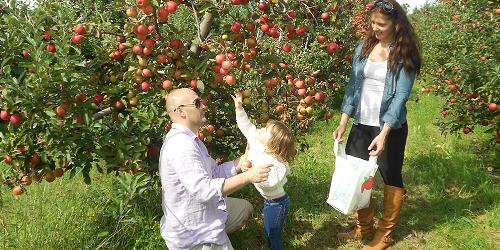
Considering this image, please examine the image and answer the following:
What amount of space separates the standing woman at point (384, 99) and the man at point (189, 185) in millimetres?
1193

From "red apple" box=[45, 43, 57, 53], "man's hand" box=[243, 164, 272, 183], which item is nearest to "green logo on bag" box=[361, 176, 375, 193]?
"man's hand" box=[243, 164, 272, 183]

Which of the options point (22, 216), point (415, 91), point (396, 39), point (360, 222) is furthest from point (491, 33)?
point (415, 91)

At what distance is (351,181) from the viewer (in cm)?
302

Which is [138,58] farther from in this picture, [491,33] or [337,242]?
[491,33]

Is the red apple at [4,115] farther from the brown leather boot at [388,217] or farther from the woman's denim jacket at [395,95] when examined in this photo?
the brown leather boot at [388,217]

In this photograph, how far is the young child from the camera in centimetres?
289

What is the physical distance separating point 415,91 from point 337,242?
7.86 metres

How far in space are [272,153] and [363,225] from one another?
1178 mm

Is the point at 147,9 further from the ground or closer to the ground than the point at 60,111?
further from the ground

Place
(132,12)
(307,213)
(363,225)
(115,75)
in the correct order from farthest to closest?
1. (307,213)
2. (363,225)
3. (115,75)
4. (132,12)

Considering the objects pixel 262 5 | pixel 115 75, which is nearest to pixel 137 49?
pixel 115 75

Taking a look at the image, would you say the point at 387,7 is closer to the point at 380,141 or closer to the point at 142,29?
the point at 380,141

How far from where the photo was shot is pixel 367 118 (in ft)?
10.7

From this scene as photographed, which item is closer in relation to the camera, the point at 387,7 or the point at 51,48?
the point at 51,48
